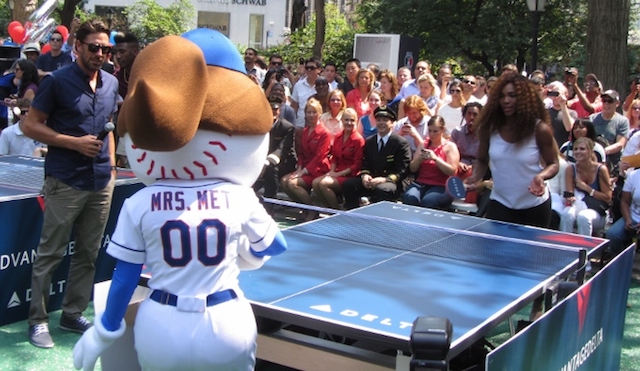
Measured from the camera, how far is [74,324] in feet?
19.4

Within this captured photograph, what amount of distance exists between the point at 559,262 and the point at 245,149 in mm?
2274

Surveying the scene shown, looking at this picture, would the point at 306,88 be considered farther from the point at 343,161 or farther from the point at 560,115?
the point at 560,115

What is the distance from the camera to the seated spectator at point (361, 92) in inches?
470

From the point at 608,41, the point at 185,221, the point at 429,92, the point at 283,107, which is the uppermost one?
the point at 608,41

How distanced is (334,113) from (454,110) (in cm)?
162

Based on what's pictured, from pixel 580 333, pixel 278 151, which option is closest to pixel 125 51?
pixel 278 151

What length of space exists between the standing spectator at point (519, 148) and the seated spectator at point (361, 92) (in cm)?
558

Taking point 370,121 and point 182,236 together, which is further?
point 370,121

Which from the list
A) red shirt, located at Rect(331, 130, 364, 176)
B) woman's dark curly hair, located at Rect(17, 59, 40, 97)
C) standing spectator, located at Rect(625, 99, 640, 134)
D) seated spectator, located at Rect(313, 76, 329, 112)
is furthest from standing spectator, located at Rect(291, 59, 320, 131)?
standing spectator, located at Rect(625, 99, 640, 134)

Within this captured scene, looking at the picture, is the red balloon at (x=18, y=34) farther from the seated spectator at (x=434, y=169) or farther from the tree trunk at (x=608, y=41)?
the seated spectator at (x=434, y=169)

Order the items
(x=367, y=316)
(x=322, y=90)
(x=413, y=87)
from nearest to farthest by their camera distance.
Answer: (x=367, y=316) < (x=322, y=90) < (x=413, y=87)

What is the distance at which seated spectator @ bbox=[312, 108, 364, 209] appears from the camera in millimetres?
10180

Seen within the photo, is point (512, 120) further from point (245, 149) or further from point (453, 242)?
point (245, 149)

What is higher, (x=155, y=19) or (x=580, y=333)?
(x=155, y=19)
